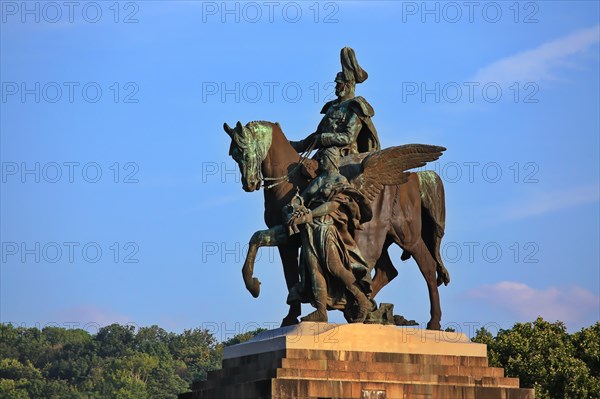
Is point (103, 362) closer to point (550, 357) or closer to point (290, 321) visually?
point (550, 357)

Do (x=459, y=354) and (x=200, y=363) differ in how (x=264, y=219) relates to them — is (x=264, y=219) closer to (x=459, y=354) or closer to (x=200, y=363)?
(x=459, y=354)

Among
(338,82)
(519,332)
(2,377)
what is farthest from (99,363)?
(338,82)

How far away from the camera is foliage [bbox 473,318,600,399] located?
4159cm

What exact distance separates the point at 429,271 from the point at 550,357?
1500 centimetres

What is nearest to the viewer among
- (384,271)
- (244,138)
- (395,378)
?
(395,378)

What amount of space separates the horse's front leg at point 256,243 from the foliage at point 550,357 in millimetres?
16256

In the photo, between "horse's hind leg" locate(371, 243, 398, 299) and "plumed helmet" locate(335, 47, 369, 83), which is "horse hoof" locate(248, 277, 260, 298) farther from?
"plumed helmet" locate(335, 47, 369, 83)

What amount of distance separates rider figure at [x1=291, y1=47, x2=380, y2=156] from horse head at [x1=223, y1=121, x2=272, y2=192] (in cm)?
165

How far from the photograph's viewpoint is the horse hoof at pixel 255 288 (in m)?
27.6

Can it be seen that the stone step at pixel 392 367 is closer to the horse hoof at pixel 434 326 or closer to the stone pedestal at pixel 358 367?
the stone pedestal at pixel 358 367

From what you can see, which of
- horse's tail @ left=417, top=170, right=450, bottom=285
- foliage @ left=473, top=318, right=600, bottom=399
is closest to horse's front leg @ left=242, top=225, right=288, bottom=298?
horse's tail @ left=417, top=170, right=450, bottom=285

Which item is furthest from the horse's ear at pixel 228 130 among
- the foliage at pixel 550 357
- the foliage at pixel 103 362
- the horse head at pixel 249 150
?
the foliage at pixel 103 362

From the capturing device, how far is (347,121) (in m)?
29.2

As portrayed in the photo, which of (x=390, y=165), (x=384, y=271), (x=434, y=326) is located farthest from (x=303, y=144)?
(x=434, y=326)
